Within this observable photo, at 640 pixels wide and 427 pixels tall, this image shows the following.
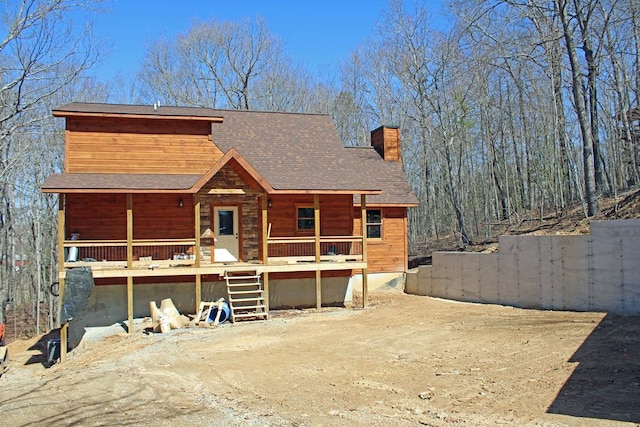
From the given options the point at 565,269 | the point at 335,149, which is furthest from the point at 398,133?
the point at 565,269

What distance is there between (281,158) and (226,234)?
3116 millimetres

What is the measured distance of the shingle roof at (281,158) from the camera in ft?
54.2

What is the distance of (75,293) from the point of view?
15.0 metres

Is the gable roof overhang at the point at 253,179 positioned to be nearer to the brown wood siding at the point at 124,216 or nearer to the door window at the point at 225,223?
the door window at the point at 225,223

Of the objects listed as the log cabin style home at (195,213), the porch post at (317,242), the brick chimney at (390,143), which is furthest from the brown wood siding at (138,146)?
the brick chimney at (390,143)

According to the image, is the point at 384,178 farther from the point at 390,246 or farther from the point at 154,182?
the point at 154,182

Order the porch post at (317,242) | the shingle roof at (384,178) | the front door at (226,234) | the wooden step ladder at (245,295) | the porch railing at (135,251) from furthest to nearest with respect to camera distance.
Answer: the shingle roof at (384,178), the front door at (226,234), the porch post at (317,242), the wooden step ladder at (245,295), the porch railing at (135,251)

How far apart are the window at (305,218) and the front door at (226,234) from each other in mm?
2071

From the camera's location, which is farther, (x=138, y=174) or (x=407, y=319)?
(x=138, y=174)

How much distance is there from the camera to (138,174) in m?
17.4

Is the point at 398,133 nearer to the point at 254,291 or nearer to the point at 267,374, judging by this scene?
the point at 254,291

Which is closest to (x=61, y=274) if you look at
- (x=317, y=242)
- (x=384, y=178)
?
(x=317, y=242)

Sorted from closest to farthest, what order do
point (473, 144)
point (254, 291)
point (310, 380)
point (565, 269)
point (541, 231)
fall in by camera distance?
point (310, 380)
point (565, 269)
point (254, 291)
point (541, 231)
point (473, 144)

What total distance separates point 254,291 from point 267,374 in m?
6.57
